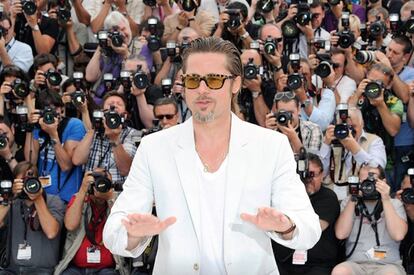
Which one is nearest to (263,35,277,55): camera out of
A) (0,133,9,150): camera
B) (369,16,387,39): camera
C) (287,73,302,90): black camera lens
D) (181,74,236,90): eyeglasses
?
(287,73,302,90): black camera lens

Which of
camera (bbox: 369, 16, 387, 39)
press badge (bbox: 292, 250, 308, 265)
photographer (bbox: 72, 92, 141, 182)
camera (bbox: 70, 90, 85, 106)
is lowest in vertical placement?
press badge (bbox: 292, 250, 308, 265)

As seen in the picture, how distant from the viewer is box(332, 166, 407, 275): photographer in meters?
6.73

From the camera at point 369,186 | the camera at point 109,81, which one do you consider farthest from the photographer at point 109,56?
the camera at point 369,186

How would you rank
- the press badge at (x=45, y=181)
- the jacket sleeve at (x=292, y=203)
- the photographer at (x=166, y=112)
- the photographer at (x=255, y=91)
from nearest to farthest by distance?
the jacket sleeve at (x=292, y=203) < the photographer at (x=166, y=112) < the press badge at (x=45, y=181) < the photographer at (x=255, y=91)

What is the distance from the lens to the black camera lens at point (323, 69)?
26.6ft

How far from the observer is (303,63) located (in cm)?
827

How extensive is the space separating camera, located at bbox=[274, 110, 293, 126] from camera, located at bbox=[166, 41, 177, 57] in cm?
165

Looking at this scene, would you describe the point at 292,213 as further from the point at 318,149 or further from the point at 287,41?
the point at 287,41

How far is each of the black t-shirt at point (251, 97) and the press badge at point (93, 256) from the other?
6.80 ft

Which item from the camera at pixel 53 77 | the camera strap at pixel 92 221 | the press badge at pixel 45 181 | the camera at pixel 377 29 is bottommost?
the camera strap at pixel 92 221

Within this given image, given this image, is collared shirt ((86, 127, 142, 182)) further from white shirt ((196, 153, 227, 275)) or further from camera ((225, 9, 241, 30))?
white shirt ((196, 153, 227, 275))

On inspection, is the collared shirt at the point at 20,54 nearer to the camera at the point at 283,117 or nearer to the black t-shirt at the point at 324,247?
the camera at the point at 283,117

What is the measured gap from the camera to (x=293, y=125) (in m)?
7.48

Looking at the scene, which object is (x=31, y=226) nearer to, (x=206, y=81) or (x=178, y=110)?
(x=178, y=110)
